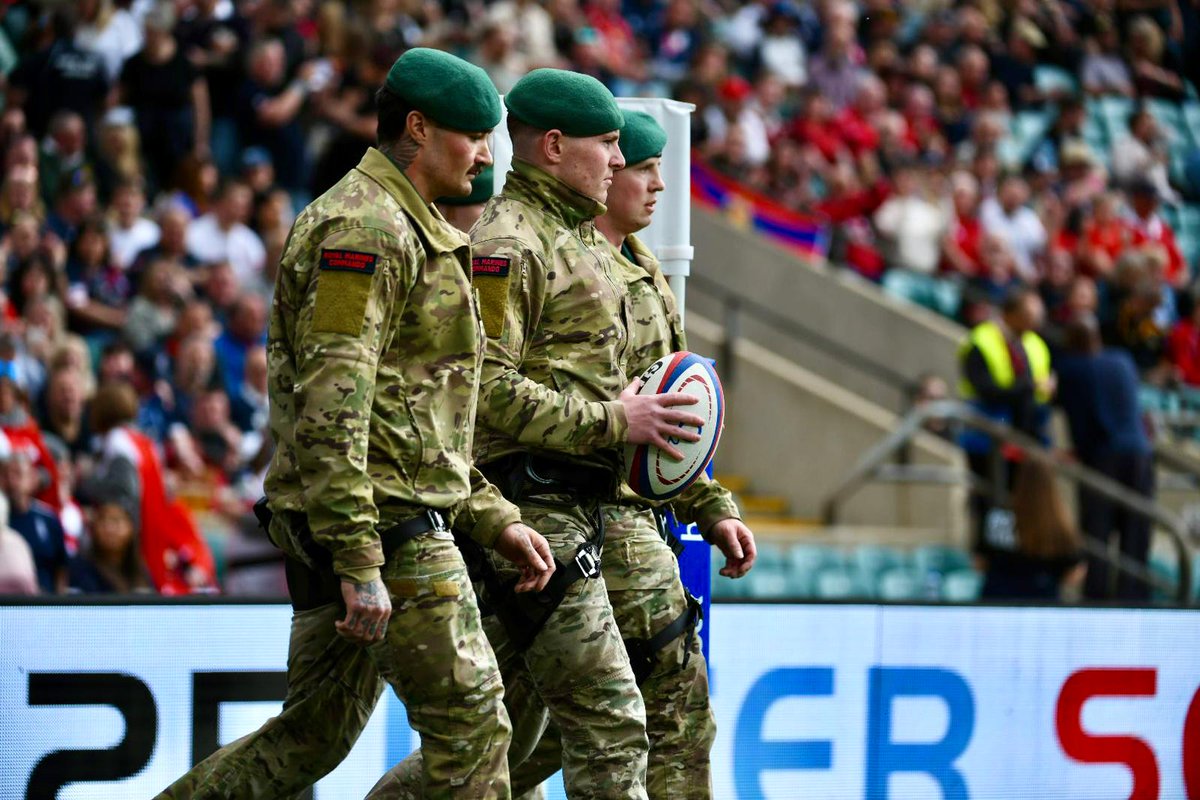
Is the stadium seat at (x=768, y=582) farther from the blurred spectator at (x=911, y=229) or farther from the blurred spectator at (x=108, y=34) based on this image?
the blurred spectator at (x=108, y=34)

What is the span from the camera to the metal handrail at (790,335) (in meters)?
15.0

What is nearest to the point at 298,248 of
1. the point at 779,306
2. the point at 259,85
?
the point at 259,85

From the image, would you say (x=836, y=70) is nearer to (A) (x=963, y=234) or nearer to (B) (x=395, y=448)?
(A) (x=963, y=234)

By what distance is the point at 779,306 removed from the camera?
1645 centimetres

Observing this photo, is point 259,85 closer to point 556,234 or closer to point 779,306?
point 779,306

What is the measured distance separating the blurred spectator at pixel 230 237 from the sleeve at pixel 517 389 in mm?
7404

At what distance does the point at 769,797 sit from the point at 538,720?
80.8 inches

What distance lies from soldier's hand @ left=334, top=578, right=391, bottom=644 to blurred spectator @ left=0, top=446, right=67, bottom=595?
4.64 meters

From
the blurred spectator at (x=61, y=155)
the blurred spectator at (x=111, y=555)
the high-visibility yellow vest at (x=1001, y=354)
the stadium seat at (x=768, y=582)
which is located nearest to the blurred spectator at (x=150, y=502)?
the blurred spectator at (x=111, y=555)

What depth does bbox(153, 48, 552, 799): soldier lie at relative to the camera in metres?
4.33

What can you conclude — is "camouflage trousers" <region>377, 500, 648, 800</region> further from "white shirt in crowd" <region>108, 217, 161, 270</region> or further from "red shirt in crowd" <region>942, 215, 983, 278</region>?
"red shirt in crowd" <region>942, 215, 983, 278</region>

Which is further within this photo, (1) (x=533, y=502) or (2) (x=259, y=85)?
(2) (x=259, y=85)

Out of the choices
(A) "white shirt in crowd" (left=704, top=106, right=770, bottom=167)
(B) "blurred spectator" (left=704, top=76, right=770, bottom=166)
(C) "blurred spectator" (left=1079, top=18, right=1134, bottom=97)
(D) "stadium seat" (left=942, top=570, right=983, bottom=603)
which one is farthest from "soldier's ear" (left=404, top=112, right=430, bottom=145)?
(C) "blurred spectator" (left=1079, top=18, right=1134, bottom=97)

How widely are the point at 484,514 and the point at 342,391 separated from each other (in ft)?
2.20
